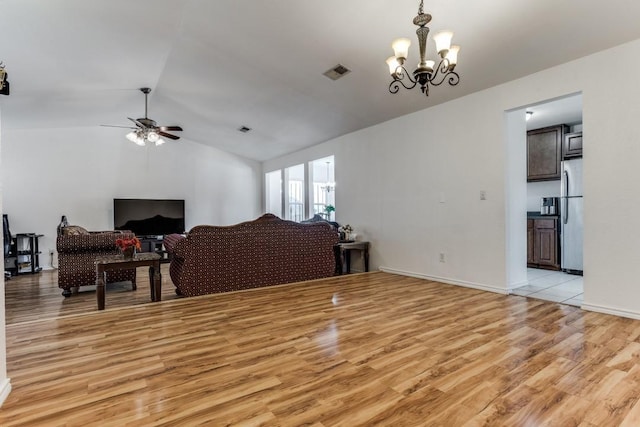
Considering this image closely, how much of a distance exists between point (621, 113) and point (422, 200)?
2328 mm

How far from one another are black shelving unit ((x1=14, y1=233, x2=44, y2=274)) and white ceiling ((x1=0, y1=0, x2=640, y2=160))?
2.02 metres

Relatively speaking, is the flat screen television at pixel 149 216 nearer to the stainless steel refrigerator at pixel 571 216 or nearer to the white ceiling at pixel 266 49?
the white ceiling at pixel 266 49

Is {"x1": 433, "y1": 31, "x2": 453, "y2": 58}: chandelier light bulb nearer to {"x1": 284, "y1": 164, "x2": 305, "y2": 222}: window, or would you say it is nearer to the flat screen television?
{"x1": 284, "y1": 164, "x2": 305, "y2": 222}: window

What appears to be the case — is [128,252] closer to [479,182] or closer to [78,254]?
[78,254]

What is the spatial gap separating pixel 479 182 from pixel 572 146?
2113 millimetres

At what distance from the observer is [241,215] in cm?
896

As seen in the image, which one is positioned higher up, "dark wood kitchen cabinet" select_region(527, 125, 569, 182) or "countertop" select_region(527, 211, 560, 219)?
"dark wood kitchen cabinet" select_region(527, 125, 569, 182)

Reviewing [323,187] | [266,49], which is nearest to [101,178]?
[323,187]

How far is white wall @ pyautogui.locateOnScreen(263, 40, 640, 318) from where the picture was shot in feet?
9.82

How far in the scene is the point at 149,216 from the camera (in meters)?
7.40

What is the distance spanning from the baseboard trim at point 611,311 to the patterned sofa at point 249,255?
116 inches

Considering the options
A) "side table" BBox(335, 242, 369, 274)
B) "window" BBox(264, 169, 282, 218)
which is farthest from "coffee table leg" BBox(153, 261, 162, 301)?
"window" BBox(264, 169, 282, 218)

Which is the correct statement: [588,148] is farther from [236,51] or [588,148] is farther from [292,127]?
[292,127]

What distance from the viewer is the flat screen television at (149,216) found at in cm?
712
